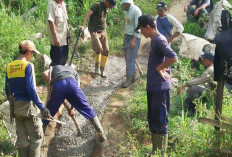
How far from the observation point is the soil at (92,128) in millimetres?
6062

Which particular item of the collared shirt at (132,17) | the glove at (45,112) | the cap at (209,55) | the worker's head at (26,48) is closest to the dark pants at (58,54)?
the collared shirt at (132,17)

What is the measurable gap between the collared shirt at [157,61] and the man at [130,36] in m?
2.57

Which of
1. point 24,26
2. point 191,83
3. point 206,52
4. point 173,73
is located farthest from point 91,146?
point 24,26

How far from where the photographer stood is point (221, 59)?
4.58 meters

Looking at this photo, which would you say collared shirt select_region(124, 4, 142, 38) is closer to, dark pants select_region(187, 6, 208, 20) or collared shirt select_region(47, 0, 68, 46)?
collared shirt select_region(47, 0, 68, 46)

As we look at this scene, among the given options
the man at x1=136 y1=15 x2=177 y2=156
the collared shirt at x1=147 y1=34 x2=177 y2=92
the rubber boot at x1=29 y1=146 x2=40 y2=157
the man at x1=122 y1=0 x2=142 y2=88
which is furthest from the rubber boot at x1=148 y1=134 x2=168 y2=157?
the man at x1=122 y1=0 x2=142 y2=88

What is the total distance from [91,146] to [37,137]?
109 cm

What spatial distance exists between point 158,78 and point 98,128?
57.2 inches

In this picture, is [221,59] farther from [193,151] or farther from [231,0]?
[231,0]

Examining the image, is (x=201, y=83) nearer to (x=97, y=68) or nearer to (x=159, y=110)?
(x=159, y=110)

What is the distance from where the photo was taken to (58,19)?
23.3ft

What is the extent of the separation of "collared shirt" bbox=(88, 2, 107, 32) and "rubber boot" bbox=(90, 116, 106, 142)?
111 inches

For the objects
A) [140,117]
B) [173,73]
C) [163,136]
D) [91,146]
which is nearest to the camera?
[163,136]

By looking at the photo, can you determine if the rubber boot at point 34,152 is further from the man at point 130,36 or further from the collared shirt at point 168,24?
the collared shirt at point 168,24
